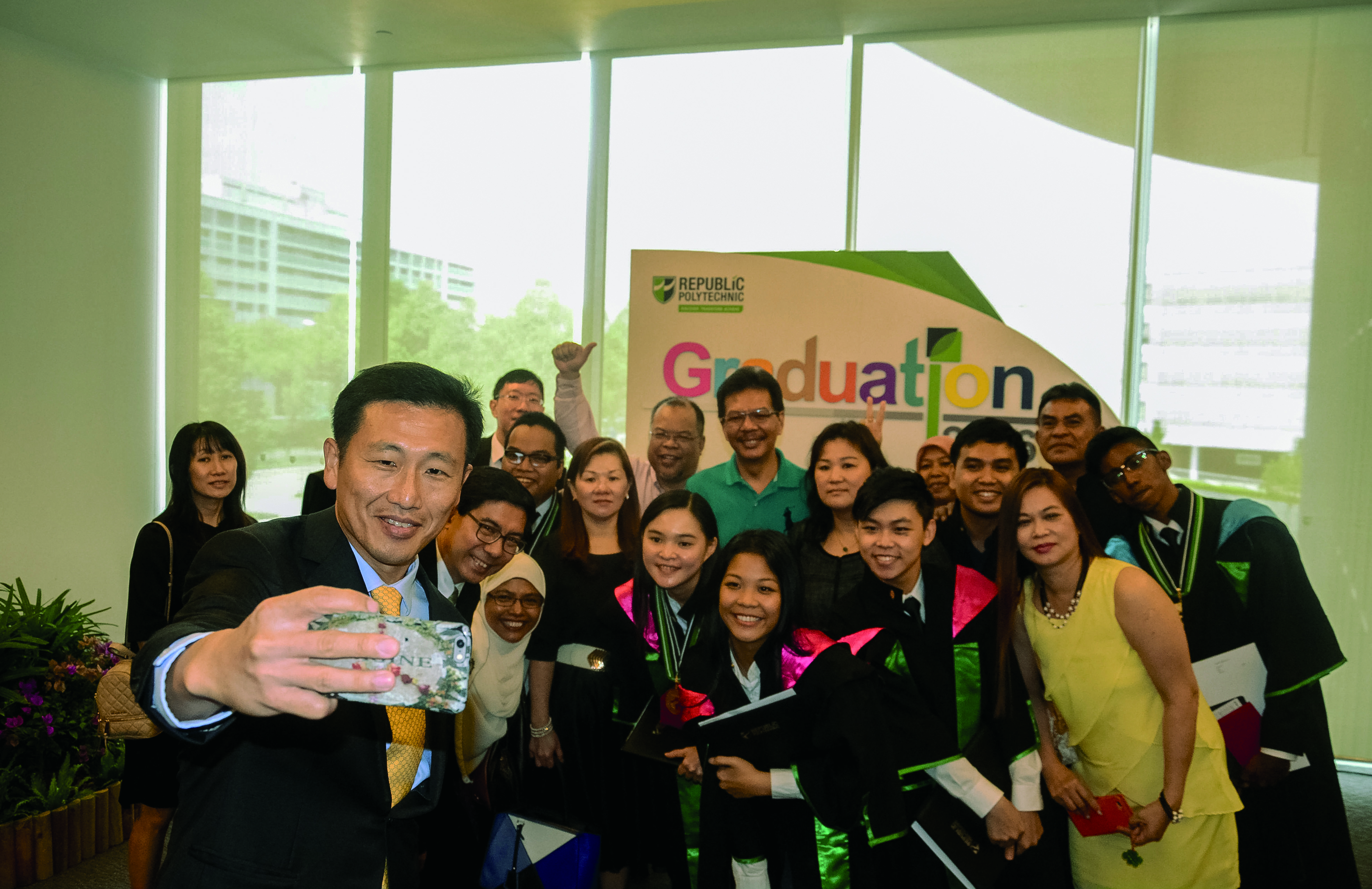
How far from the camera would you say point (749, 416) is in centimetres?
339

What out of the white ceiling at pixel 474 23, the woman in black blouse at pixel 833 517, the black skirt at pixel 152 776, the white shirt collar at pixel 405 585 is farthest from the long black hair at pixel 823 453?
the white ceiling at pixel 474 23

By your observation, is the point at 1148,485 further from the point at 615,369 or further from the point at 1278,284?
the point at 615,369

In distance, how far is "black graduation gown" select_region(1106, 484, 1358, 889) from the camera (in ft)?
9.25

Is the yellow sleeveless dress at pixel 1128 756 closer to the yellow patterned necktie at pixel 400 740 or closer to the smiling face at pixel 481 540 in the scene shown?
the smiling face at pixel 481 540

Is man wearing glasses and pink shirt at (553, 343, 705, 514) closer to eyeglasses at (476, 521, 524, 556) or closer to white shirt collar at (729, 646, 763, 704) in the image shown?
eyeglasses at (476, 521, 524, 556)

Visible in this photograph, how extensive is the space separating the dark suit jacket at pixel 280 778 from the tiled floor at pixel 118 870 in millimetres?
2428

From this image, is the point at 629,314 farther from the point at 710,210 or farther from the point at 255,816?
the point at 255,816

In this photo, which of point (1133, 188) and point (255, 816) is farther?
point (1133, 188)

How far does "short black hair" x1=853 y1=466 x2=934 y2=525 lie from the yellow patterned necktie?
1.54 m

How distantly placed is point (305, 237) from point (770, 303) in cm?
376

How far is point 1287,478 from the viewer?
16.3 ft

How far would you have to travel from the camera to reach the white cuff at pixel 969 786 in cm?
239

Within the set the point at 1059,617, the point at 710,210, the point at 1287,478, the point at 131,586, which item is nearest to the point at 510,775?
the point at 131,586

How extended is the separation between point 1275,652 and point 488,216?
17.1 feet
